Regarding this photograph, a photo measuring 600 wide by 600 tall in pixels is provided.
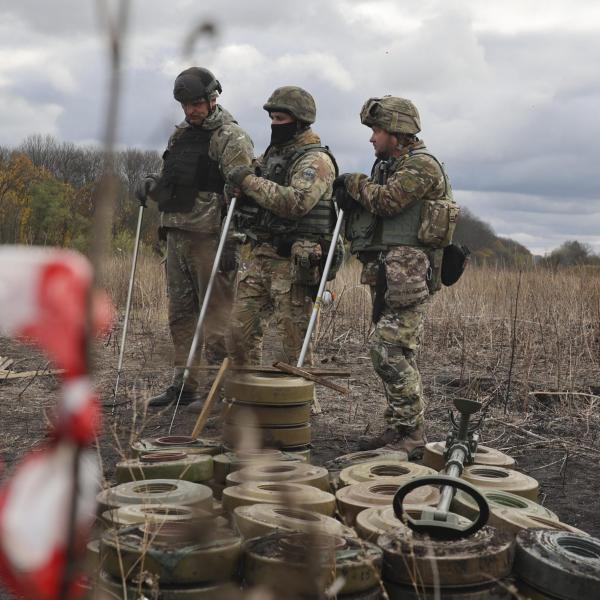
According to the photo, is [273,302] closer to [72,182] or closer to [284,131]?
[284,131]

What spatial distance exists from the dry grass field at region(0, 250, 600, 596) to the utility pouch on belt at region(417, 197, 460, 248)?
1.04 m

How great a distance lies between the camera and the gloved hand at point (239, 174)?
5.51m

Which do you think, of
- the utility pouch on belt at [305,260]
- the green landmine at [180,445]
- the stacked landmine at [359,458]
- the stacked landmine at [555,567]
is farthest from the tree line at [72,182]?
the utility pouch on belt at [305,260]

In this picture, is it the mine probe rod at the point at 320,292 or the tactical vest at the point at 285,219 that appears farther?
the tactical vest at the point at 285,219

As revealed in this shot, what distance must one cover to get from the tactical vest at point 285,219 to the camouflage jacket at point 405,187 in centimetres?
73

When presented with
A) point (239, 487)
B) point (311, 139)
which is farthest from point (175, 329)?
point (239, 487)

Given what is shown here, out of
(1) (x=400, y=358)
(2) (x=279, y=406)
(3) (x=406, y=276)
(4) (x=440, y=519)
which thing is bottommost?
(4) (x=440, y=519)

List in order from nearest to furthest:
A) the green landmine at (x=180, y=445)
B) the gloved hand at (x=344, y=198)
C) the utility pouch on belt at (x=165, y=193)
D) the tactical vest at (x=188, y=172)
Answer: the green landmine at (x=180, y=445) → the gloved hand at (x=344, y=198) → the utility pouch on belt at (x=165, y=193) → the tactical vest at (x=188, y=172)

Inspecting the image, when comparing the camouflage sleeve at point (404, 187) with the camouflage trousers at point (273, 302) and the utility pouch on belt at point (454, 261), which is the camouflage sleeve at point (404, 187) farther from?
the camouflage trousers at point (273, 302)

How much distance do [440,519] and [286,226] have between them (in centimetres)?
343

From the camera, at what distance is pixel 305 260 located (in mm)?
5492

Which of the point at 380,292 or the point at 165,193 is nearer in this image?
the point at 380,292

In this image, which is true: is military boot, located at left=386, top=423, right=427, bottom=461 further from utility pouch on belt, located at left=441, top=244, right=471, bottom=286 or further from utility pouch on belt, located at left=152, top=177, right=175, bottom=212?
utility pouch on belt, located at left=152, top=177, right=175, bottom=212

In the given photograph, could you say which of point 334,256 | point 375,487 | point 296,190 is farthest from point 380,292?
point 375,487
